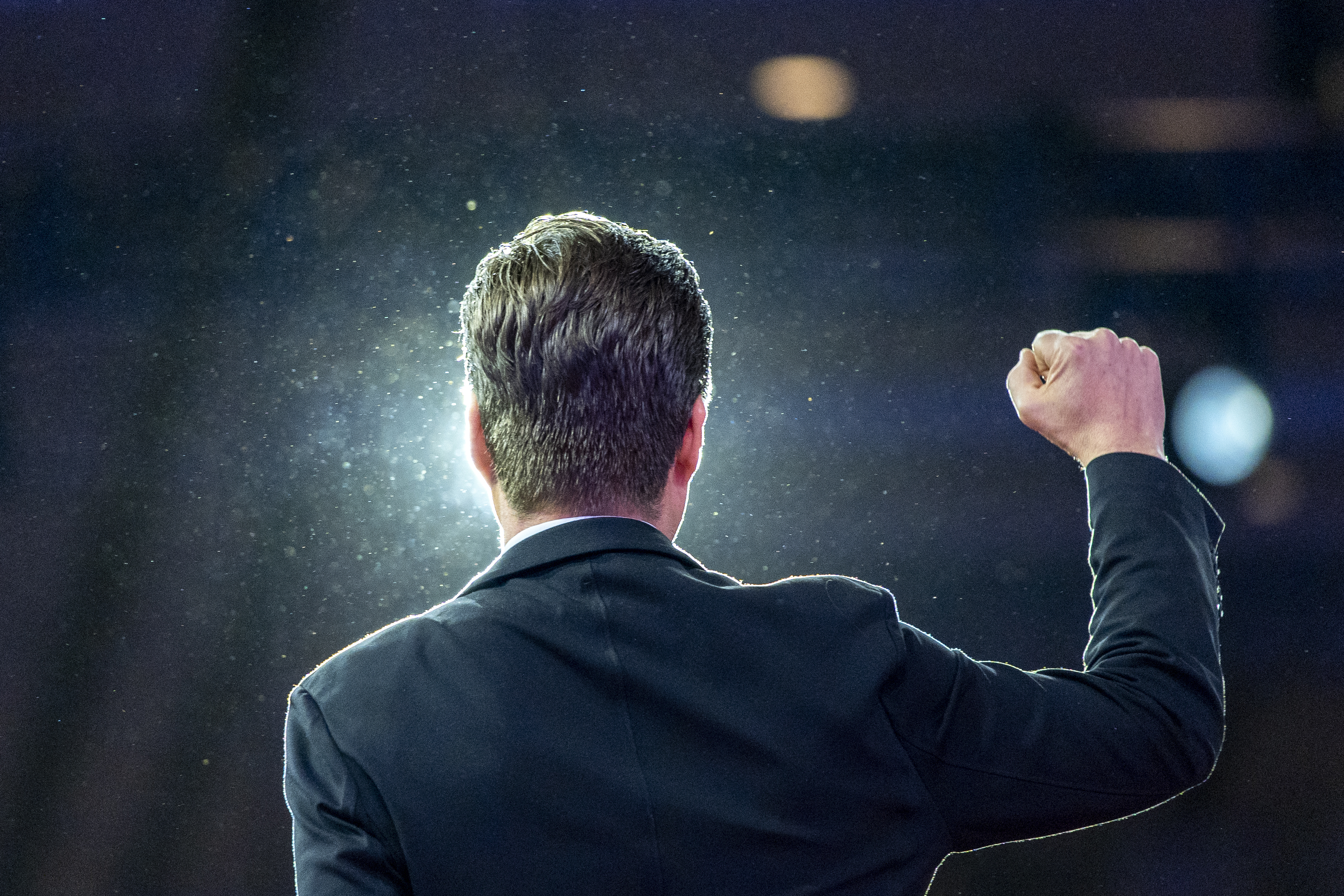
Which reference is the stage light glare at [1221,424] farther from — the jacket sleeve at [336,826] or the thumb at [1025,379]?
the jacket sleeve at [336,826]

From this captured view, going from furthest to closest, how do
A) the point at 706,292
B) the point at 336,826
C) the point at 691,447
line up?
the point at 706,292, the point at 691,447, the point at 336,826

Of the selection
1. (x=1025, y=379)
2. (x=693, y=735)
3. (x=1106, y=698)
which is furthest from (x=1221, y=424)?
(x=693, y=735)

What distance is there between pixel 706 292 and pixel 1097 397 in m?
0.31

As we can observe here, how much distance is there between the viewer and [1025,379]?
23.8 inches

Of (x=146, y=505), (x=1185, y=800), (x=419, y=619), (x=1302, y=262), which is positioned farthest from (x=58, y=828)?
(x=1302, y=262)

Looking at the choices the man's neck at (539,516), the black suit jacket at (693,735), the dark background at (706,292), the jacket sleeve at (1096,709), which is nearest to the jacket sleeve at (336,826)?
the black suit jacket at (693,735)

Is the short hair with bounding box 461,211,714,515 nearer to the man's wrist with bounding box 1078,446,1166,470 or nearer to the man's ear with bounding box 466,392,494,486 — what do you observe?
the man's ear with bounding box 466,392,494,486

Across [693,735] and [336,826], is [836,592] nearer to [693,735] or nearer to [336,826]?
[693,735]

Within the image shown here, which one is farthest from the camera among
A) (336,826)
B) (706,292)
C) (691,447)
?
(706,292)

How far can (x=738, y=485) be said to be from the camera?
0.78 metres

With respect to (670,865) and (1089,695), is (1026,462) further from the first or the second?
(670,865)

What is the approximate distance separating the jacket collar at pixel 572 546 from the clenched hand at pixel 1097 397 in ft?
0.84

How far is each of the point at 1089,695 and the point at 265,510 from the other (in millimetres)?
578

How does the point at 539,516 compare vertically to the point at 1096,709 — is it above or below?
above
